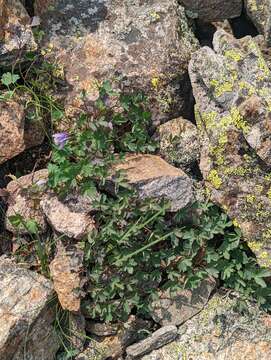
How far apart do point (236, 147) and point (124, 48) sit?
1496 mm

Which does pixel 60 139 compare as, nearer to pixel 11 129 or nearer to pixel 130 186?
pixel 11 129

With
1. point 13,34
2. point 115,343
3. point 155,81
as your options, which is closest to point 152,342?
point 115,343

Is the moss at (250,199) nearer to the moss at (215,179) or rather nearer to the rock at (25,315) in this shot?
the moss at (215,179)

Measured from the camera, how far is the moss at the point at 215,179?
19.7ft

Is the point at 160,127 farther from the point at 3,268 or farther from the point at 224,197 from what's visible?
the point at 3,268

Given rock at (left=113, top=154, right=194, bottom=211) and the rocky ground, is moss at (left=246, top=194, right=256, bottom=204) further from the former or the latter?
rock at (left=113, top=154, right=194, bottom=211)

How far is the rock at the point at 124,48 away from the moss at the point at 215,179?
768mm

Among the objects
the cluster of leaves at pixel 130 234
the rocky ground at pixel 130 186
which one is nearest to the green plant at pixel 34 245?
the rocky ground at pixel 130 186

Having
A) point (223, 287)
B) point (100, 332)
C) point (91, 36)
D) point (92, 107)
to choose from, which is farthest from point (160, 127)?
point (100, 332)

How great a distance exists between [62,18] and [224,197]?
2444 millimetres

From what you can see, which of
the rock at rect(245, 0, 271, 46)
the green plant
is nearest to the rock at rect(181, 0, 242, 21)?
the rock at rect(245, 0, 271, 46)

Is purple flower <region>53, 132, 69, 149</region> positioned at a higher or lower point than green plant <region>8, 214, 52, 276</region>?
higher

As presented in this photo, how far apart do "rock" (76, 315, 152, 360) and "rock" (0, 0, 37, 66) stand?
2.75m

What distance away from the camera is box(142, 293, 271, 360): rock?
5949 mm
